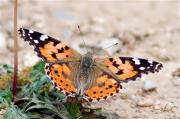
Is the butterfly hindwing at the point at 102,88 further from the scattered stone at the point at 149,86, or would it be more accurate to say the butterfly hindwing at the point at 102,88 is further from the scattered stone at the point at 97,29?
the scattered stone at the point at 97,29

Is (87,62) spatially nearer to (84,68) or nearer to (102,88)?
(84,68)

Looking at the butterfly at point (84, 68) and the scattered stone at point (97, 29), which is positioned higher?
the scattered stone at point (97, 29)

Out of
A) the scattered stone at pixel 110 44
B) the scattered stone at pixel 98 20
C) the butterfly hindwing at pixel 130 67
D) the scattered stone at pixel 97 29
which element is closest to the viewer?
the butterfly hindwing at pixel 130 67

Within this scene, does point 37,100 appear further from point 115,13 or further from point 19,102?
point 115,13

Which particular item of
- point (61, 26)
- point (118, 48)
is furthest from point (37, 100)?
point (61, 26)

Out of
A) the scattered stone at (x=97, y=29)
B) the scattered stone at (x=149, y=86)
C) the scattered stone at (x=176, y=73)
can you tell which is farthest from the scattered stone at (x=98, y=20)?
the scattered stone at (x=149, y=86)

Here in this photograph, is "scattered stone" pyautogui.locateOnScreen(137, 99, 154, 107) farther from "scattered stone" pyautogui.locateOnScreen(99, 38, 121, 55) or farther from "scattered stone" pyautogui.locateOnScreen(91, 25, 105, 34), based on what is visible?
"scattered stone" pyautogui.locateOnScreen(91, 25, 105, 34)

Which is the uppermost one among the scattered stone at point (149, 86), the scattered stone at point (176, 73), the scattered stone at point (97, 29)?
the scattered stone at point (97, 29)
